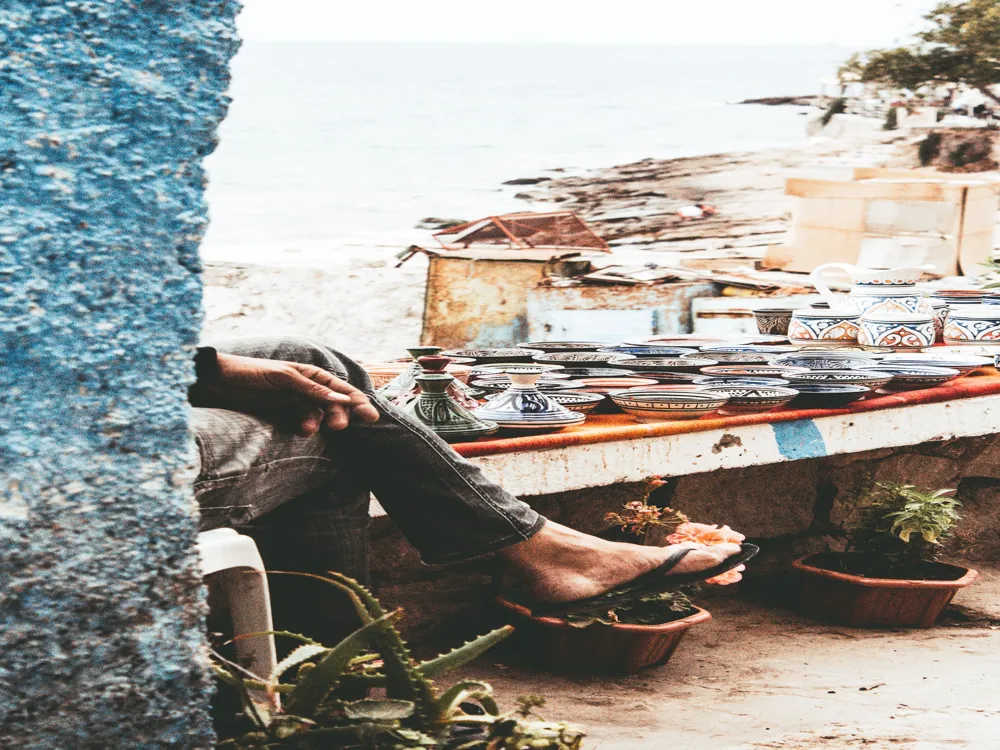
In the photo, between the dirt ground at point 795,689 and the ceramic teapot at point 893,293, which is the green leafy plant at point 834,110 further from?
the dirt ground at point 795,689

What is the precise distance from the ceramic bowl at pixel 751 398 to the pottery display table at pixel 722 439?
0.04 metres

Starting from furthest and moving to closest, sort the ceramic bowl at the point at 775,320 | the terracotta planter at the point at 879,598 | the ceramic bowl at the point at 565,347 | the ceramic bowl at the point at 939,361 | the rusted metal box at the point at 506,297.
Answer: the rusted metal box at the point at 506,297
the ceramic bowl at the point at 775,320
the ceramic bowl at the point at 565,347
the ceramic bowl at the point at 939,361
the terracotta planter at the point at 879,598

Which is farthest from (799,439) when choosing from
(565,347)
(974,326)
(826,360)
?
(974,326)

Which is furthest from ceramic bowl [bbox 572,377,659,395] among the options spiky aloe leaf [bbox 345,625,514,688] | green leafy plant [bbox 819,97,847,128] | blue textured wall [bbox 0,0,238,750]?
green leafy plant [bbox 819,97,847,128]

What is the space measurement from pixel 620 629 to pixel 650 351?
142 cm

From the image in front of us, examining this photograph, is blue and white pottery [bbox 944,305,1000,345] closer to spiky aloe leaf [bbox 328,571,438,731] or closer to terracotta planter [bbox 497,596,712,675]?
terracotta planter [bbox 497,596,712,675]

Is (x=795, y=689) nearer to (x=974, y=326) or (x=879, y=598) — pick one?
(x=879, y=598)

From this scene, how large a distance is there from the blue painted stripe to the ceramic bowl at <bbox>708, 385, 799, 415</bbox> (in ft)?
0.21

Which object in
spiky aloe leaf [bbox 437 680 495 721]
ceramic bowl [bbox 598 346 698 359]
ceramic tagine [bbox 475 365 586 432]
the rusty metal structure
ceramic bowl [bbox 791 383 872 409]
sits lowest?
spiky aloe leaf [bbox 437 680 495 721]

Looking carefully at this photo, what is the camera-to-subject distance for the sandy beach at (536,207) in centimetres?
1511

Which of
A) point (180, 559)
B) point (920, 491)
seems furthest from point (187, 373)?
point (920, 491)

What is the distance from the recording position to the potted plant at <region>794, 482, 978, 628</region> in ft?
11.2

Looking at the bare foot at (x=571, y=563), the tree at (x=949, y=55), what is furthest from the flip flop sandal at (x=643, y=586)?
the tree at (x=949, y=55)

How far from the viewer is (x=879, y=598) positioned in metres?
3.41
